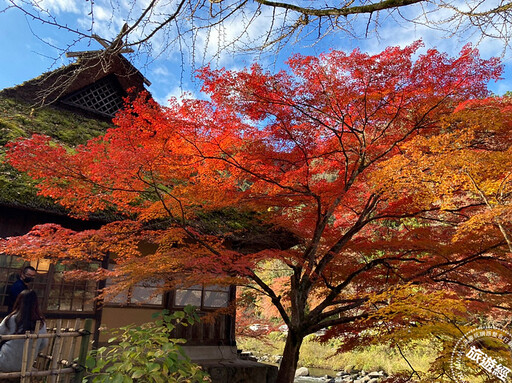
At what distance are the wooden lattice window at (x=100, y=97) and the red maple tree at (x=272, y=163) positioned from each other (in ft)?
13.1

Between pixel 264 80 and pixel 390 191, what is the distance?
2.31 m

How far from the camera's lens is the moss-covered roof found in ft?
17.6

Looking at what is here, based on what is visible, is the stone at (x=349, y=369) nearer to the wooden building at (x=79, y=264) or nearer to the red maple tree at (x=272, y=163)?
the wooden building at (x=79, y=264)

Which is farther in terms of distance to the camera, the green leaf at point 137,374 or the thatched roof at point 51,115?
the thatched roof at point 51,115

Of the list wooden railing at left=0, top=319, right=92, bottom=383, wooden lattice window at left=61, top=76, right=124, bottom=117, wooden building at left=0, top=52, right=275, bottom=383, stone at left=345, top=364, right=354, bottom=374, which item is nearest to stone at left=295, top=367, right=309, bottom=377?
stone at left=345, top=364, right=354, bottom=374

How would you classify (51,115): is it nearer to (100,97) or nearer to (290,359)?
(100,97)

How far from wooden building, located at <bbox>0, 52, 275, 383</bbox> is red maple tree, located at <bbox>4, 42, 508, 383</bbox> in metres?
0.46

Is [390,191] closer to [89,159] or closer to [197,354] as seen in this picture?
[89,159]

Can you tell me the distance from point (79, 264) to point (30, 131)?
290 centimetres

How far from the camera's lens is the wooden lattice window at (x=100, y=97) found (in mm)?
9266

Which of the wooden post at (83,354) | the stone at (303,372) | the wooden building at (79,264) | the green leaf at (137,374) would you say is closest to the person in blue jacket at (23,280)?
the wooden building at (79,264)

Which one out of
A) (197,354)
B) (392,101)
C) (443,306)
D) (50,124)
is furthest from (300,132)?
(50,124)

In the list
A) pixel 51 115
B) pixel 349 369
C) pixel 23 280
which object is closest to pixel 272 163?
pixel 23 280

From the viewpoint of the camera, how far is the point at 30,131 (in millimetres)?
7188
